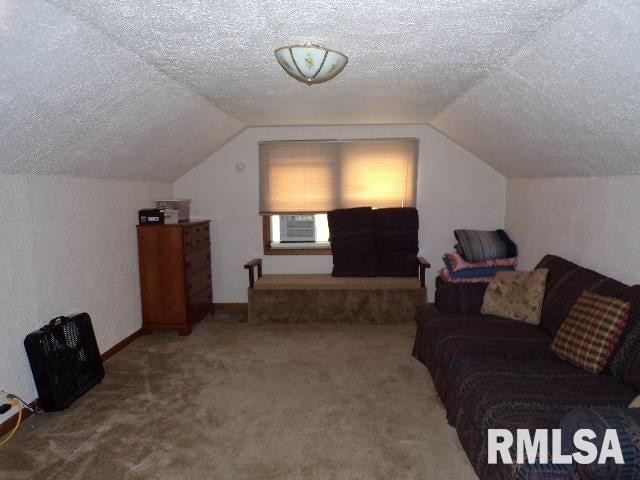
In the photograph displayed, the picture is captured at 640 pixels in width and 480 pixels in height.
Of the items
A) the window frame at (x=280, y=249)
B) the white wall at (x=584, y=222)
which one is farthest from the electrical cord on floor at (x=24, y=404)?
the white wall at (x=584, y=222)

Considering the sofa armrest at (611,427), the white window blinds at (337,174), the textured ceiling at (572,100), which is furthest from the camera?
the white window blinds at (337,174)

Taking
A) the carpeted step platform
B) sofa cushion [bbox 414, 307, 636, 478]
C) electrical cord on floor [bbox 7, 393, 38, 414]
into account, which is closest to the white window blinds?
the carpeted step platform

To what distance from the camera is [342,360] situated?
3754 millimetres

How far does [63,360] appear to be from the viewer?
3.03 m

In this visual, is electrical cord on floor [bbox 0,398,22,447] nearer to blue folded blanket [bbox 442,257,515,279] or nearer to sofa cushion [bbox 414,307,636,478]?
sofa cushion [bbox 414,307,636,478]

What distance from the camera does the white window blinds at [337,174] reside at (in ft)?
16.7

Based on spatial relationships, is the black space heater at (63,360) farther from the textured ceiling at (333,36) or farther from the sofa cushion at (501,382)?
the sofa cushion at (501,382)

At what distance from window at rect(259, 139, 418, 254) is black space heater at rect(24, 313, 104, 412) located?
2.45 meters

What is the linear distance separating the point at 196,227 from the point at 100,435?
2.45 metres

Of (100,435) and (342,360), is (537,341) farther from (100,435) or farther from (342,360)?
(100,435)

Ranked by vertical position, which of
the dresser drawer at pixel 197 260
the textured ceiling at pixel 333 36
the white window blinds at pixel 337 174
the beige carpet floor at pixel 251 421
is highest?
the textured ceiling at pixel 333 36

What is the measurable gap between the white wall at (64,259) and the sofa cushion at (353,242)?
2.08m

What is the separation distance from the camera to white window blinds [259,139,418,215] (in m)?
5.09

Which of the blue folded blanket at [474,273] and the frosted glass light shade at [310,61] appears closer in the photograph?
the frosted glass light shade at [310,61]
